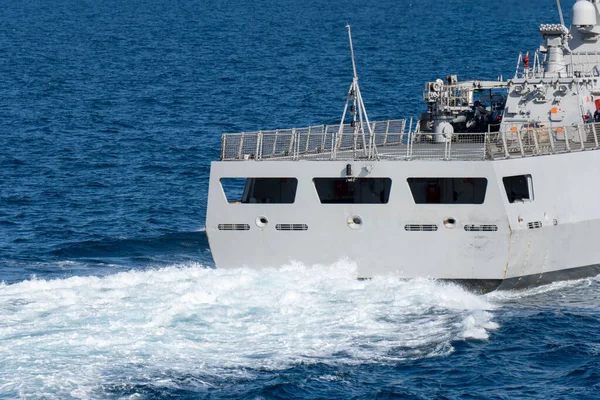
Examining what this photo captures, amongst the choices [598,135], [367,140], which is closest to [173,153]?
[367,140]

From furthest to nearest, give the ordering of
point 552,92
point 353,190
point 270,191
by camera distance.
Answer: point 552,92 < point 270,191 < point 353,190

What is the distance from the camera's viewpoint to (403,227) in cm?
3275

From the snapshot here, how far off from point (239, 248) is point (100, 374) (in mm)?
8131

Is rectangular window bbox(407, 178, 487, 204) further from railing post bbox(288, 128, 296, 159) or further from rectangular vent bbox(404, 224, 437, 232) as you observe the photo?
railing post bbox(288, 128, 296, 159)

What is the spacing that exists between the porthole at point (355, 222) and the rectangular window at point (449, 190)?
5.65 ft

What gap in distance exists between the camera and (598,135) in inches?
1420

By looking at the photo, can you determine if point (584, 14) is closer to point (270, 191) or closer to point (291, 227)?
point (270, 191)

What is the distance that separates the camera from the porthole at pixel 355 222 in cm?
3288

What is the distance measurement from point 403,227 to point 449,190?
180 cm

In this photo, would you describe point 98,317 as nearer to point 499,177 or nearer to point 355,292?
point 355,292

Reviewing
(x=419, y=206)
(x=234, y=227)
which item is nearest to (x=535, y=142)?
(x=419, y=206)

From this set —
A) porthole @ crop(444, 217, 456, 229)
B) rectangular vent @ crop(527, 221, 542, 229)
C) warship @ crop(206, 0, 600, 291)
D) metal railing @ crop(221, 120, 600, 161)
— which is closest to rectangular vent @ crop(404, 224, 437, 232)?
warship @ crop(206, 0, 600, 291)

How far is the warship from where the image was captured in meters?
32.7

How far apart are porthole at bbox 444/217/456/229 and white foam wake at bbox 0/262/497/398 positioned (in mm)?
1510
